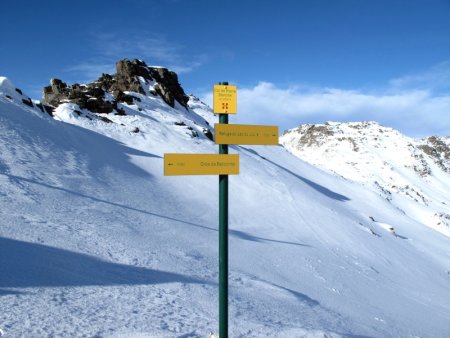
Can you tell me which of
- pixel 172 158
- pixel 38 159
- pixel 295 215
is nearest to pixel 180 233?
pixel 38 159

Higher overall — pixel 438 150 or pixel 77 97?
pixel 438 150

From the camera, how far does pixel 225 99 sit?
14.1 feet

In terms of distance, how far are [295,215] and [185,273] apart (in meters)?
13.2

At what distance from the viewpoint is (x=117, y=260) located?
26.0 ft

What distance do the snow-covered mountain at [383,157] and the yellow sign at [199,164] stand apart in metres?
53.6

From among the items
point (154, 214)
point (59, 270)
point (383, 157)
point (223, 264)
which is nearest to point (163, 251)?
point (59, 270)

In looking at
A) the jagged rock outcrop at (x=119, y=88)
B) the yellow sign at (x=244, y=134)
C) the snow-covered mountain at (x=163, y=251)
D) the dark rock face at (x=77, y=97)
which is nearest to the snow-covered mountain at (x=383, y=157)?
the jagged rock outcrop at (x=119, y=88)

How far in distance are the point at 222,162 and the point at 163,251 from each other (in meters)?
6.01

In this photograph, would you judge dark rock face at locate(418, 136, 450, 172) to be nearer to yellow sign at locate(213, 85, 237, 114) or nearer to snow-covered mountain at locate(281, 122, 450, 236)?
snow-covered mountain at locate(281, 122, 450, 236)

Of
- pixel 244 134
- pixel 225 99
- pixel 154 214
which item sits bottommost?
pixel 154 214

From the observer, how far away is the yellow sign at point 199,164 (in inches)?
164

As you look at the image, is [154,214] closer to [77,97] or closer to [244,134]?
[244,134]

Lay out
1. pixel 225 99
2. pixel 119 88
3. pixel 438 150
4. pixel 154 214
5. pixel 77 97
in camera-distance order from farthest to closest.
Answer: pixel 438 150 → pixel 119 88 → pixel 77 97 → pixel 154 214 → pixel 225 99

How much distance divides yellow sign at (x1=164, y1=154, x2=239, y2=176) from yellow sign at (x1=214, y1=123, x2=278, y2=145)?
0.22 metres
